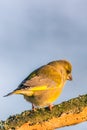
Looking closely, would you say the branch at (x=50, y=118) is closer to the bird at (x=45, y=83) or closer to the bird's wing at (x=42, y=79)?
the bird at (x=45, y=83)

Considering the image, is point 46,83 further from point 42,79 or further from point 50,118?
point 50,118

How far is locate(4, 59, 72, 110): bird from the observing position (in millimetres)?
7821

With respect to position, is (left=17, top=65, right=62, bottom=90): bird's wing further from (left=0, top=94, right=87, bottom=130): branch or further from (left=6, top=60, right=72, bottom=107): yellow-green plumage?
(left=0, top=94, right=87, bottom=130): branch

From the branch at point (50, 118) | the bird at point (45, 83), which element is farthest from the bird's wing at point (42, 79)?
the branch at point (50, 118)

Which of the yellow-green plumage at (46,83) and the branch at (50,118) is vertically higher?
the yellow-green plumage at (46,83)

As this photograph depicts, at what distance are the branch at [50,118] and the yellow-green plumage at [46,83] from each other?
0.37m

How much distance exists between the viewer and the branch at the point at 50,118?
6.69 meters

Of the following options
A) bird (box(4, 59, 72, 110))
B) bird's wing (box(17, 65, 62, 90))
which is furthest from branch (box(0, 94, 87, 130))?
bird's wing (box(17, 65, 62, 90))

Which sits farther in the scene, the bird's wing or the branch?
the bird's wing

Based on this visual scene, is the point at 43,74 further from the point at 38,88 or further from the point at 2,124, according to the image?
the point at 2,124

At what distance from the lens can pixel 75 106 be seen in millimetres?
7461

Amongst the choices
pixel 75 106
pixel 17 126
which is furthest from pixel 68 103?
pixel 17 126

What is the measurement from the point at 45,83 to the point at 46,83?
0.10ft

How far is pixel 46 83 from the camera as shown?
8305 millimetres
